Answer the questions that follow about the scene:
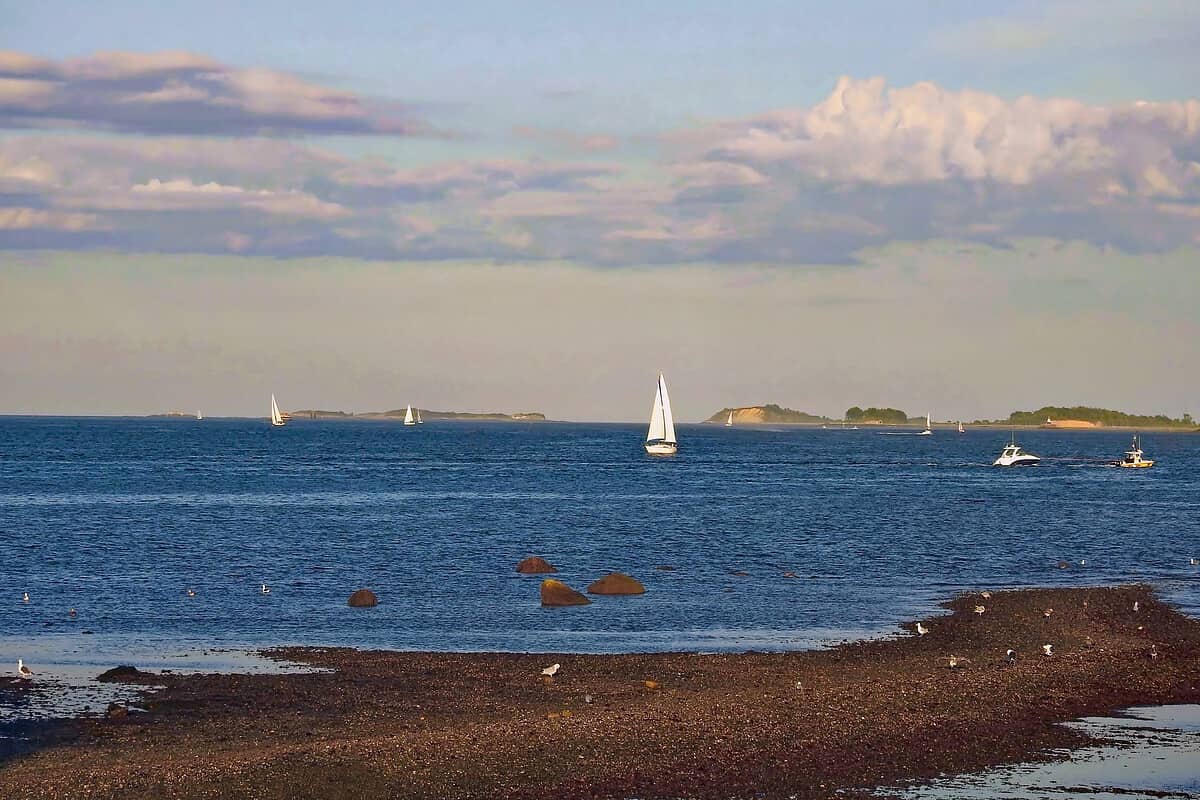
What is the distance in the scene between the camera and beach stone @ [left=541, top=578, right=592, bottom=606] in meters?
53.8

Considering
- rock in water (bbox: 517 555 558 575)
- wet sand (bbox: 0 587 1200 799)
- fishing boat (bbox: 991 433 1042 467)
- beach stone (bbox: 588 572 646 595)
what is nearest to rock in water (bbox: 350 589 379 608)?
beach stone (bbox: 588 572 646 595)

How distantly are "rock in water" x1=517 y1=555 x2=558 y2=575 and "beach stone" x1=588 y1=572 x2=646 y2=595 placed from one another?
709 centimetres

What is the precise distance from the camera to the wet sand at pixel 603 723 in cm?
2647

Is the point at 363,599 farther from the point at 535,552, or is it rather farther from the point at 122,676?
the point at 535,552

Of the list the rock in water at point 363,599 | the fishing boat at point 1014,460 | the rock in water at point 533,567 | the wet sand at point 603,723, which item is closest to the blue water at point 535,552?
the rock in water at point 363,599

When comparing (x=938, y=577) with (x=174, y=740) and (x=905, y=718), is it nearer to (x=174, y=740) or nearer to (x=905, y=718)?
(x=905, y=718)

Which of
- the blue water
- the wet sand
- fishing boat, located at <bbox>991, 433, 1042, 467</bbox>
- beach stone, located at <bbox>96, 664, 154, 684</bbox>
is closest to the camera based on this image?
the wet sand

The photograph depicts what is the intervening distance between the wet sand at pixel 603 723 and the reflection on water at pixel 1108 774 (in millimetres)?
827

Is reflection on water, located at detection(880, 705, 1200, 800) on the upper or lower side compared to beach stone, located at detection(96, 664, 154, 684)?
upper

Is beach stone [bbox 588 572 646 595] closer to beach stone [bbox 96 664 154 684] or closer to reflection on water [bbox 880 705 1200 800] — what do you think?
beach stone [bbox 96 664 154 684]

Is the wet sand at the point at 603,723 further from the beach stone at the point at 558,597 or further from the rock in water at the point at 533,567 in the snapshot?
the rock in water at the point at 533,567

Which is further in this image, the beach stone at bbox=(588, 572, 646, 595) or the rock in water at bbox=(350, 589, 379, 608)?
the beach stone at bbox=(588, 572, 646, 595)

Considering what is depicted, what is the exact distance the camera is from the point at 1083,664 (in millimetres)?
39031

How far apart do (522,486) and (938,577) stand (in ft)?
253
